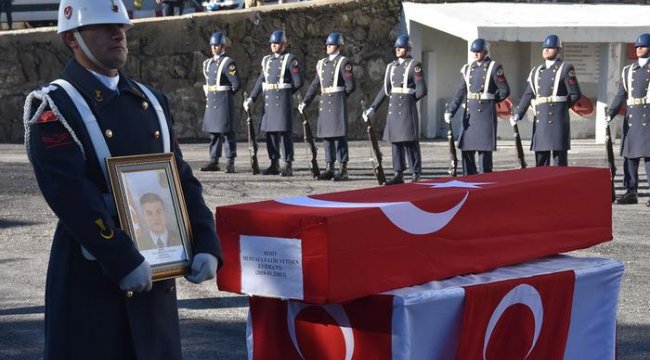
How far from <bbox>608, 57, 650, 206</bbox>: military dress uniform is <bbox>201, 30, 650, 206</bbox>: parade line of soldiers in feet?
0.03

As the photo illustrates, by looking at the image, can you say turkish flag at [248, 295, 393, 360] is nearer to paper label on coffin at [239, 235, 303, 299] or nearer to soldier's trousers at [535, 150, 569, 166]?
paper label on coffin at [239, 235, 303, 299]

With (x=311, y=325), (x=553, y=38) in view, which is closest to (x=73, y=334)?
(x=311, y=325)

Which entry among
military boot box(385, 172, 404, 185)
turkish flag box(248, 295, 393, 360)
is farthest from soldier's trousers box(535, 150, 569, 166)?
turkish flag box(248, 295, 393, 360)

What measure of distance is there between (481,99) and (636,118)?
182cm

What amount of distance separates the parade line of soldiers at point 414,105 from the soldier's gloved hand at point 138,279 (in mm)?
9734

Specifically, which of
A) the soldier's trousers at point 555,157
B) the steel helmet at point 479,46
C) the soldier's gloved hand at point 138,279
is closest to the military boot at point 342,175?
the steel helmet at point 479,46

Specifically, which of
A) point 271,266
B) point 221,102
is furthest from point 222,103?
point 271,266

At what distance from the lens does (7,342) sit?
22.2 ft

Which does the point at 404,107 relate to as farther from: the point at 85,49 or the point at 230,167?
the point at 85,49

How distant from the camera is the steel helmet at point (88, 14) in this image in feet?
13.2

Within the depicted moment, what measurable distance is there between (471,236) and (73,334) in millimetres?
1527

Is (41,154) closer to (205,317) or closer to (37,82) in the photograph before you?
(205,317)

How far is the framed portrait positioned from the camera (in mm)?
3939

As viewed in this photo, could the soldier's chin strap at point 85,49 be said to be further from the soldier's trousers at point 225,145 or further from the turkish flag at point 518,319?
the soldier's trousers at point 225,145
